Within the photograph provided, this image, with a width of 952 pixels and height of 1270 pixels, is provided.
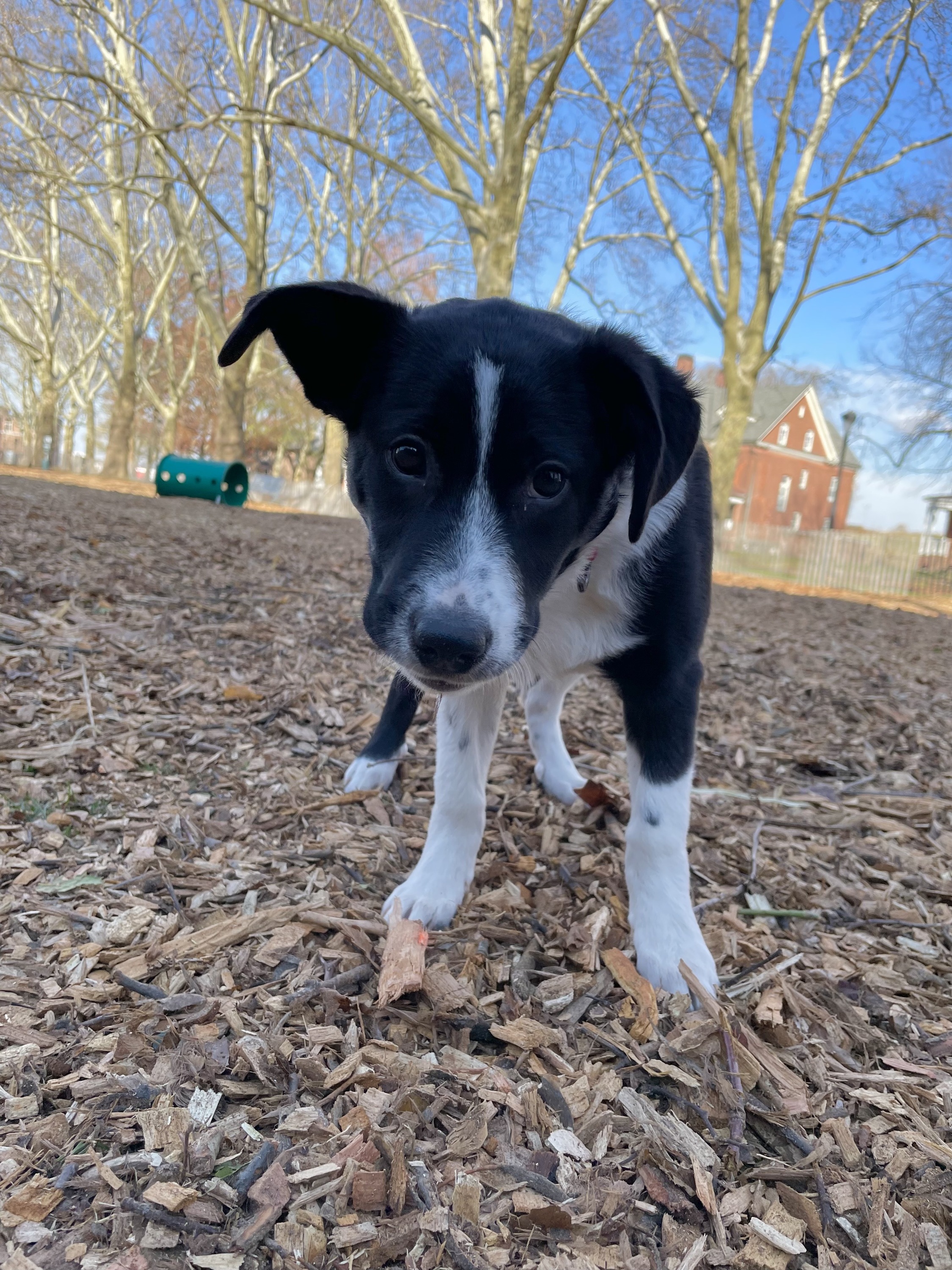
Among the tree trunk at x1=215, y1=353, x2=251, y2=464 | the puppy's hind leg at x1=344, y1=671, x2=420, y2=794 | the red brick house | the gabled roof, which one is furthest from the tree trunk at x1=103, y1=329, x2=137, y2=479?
the red brick house

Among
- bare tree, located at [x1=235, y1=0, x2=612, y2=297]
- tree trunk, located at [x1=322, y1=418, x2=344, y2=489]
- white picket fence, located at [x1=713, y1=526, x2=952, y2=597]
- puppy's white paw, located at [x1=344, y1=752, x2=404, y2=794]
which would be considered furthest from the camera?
Result: tree trunk, located at [x1=322, y1=418, x2=344, y2=489]

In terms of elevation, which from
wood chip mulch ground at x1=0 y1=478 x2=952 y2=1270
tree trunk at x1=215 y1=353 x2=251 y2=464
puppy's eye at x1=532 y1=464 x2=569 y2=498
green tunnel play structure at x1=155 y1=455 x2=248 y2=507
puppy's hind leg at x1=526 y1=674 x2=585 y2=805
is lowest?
wood chip mulch ground at x1=0 y1=478 x2=952 y2=1270

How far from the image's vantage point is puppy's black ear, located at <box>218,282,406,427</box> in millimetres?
2168

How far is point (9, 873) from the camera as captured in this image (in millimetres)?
2393

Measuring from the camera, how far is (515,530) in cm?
206

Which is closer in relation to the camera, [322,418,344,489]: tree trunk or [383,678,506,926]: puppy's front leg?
[383,678,506,926]: puppy's front leg

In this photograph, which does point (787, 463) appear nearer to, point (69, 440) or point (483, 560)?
point (69, 440)

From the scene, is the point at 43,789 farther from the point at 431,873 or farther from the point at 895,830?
the point at 895,830

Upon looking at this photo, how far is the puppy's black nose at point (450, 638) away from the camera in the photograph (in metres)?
1.84

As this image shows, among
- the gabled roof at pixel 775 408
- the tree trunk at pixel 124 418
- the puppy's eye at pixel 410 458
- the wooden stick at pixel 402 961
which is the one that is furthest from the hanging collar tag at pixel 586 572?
the gabled roof at pixel 775 408

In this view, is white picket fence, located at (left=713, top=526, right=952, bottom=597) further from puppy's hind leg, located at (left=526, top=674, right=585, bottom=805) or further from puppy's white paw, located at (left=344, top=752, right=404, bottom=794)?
puppy's white paw, located at (left=344, top=752, right=404, bottom=794)

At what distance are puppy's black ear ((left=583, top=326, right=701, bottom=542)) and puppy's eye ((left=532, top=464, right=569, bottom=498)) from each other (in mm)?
189

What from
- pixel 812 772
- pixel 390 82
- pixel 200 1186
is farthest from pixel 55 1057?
pixel 390 82

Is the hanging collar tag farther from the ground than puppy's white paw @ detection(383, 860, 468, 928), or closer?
farther from the ground
